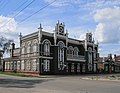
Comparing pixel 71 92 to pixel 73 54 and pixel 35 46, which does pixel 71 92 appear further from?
pixel 73 54

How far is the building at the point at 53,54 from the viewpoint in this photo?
63875 mm

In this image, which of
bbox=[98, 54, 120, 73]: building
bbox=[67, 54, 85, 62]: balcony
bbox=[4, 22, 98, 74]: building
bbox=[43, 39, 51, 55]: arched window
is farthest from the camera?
bbox=[98, 54, 120, 73]: building

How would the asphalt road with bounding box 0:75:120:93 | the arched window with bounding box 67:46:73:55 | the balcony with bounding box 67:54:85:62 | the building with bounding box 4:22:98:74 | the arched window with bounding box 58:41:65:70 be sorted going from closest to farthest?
the asphalt road with bounding box 0:75:120:93 < the building with bounding box 4:22:98:74 < the arched window with bounding box 58:41:65:70 < the balcony with bounding box 67:54:85:62 < the arched window with bounding box 67:46:73:55

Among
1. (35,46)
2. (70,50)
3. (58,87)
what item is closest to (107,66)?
(70,50)

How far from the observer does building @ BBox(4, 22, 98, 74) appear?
63.9 metres

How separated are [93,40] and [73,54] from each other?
10.4m

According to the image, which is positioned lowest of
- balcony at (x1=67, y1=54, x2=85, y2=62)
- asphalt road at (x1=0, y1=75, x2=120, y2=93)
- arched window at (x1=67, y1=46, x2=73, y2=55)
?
asphalt road at (x1=0, y1=75, x2=120, y2=93)

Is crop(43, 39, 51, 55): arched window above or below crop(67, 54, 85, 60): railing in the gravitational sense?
above

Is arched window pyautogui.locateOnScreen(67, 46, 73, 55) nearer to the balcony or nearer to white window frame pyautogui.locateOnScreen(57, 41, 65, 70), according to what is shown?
the balcony

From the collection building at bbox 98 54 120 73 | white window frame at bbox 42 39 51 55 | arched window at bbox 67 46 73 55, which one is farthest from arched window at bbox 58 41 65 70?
building at bbox 98 54 120 73

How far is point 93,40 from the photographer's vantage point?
83062mm

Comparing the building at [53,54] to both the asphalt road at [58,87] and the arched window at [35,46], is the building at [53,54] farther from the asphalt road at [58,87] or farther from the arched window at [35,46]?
the asphalt road at [58,87]

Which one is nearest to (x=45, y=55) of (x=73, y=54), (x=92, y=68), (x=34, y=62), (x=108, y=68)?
(x=34, y=62)

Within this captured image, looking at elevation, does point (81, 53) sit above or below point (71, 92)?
above
